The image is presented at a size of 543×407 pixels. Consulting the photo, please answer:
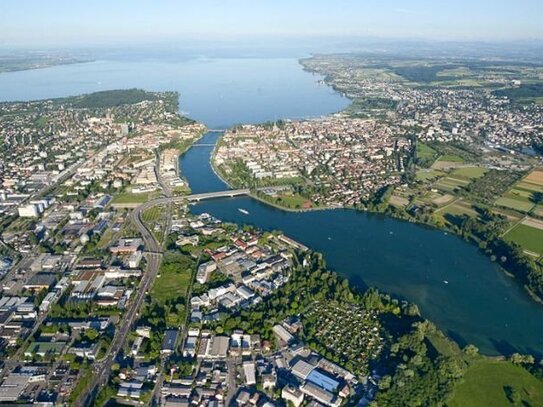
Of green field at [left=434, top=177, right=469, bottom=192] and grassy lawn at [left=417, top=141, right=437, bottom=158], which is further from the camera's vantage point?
grassy lawn at [left=417, top=141, right=437, bottom=158]

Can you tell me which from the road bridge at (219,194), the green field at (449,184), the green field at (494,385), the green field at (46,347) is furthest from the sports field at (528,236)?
the green field at (46,347)

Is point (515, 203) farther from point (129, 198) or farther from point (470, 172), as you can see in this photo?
point (129, 198)

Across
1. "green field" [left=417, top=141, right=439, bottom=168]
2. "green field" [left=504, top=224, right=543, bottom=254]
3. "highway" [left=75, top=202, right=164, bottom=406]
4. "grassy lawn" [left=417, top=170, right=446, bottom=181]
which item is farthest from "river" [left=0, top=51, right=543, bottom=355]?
"green field" [left=417, top=141, right=439, bottom=168]

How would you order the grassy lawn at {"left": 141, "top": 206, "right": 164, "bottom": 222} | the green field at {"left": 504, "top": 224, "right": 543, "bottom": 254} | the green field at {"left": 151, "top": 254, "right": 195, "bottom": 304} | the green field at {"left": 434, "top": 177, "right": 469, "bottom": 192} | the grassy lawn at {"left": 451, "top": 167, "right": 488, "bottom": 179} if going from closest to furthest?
the green field at {"left": 151, "top": 254, "right": 195, "bottom": 304} < the green field at {"left": 504, "top": 224, "right": 543, "bottom": 254} < the grassy lawn at {"left": 141, "top": 206, "right": 164, "bottom": 222} < the green field at {"left": 434, "top": 177, "right": 469, "bottom": 192} < the grassy lawn at {"left": 451, "top": 167, "right": 488, "bottom": 179}

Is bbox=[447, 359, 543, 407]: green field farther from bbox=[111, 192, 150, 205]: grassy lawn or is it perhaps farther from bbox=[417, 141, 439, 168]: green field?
bbox=[417, 141, 439, 168]: green field

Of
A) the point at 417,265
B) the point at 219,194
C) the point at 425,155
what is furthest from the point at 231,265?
the point at 425,155
